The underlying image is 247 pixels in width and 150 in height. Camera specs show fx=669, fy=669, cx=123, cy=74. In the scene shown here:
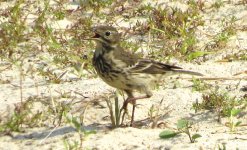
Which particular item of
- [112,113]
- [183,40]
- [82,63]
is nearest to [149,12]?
[183,40]

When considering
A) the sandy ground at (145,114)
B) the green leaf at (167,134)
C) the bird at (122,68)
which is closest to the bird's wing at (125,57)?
the bird at (122,68)

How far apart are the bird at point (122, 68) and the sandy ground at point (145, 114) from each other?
36cm

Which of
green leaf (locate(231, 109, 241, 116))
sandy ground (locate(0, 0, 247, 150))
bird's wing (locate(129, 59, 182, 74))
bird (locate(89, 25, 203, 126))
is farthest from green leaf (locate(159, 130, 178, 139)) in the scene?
bird's wing (locate(129, 59, 182, 74))

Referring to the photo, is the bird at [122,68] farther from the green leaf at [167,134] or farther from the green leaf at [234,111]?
the green leaf at [234,111]

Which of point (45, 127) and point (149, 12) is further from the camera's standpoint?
point (149, 12)

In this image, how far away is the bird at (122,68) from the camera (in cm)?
749

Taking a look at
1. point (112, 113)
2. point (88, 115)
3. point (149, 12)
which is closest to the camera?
point (112, 113)

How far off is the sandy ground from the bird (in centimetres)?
36

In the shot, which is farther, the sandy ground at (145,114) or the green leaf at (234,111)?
the green leaf at (234,111)

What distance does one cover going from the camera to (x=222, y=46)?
9.72 m

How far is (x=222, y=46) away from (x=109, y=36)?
99.0 inches

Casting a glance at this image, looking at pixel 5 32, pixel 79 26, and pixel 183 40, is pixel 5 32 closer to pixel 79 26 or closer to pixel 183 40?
pixel 79 26

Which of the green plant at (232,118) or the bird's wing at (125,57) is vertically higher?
the bird's wing at (125,57)

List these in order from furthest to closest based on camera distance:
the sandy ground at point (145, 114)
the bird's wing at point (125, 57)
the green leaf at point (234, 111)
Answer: the bird's wing at point (125, 57) < the green leaf at point (234, 111) < the sandy ground at point (145, 114)
